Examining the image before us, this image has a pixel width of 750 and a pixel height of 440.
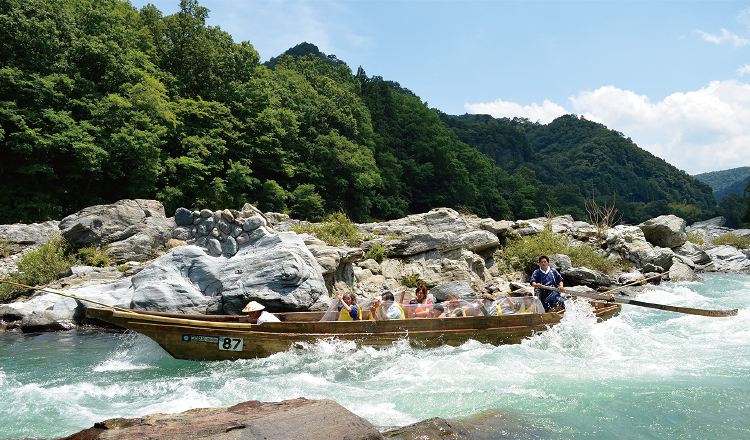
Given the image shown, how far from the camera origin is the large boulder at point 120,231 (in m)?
15.4

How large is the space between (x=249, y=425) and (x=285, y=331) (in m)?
4.41

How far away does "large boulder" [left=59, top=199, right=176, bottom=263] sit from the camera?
15.4 metres

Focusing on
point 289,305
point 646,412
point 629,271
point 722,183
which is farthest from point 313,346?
point 722,183

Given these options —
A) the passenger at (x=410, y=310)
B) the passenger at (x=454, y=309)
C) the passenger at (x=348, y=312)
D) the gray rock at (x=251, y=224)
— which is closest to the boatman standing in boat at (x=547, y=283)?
the passenger at (x=454, y=309)

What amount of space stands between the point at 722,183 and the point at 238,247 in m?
220

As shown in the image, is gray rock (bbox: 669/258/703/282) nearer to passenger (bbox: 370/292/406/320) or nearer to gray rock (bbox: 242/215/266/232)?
passenger (bbox: 370/292/406/320)

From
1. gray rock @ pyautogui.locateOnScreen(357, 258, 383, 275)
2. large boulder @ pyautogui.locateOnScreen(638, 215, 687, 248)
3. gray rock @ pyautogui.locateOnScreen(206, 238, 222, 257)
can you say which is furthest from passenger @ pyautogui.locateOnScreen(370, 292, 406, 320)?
large boulder @ pyautogui.locateOnScreen(638, 215, 687, 248)

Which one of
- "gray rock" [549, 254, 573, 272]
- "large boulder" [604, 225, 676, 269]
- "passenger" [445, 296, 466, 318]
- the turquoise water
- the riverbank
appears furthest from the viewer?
"large boulder" [604, 225, 676, 269]

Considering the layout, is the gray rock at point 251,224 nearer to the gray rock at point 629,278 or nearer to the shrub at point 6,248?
the shrub at point 6,248

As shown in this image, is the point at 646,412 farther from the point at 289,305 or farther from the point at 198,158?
the point at 198,158

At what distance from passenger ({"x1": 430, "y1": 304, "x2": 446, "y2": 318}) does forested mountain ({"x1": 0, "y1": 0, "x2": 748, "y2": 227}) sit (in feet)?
59.9

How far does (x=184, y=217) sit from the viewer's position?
1515 centimetres

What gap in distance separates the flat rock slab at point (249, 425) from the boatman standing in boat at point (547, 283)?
6889 millimetres

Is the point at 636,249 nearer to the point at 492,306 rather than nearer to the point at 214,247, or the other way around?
the point at 492,306
